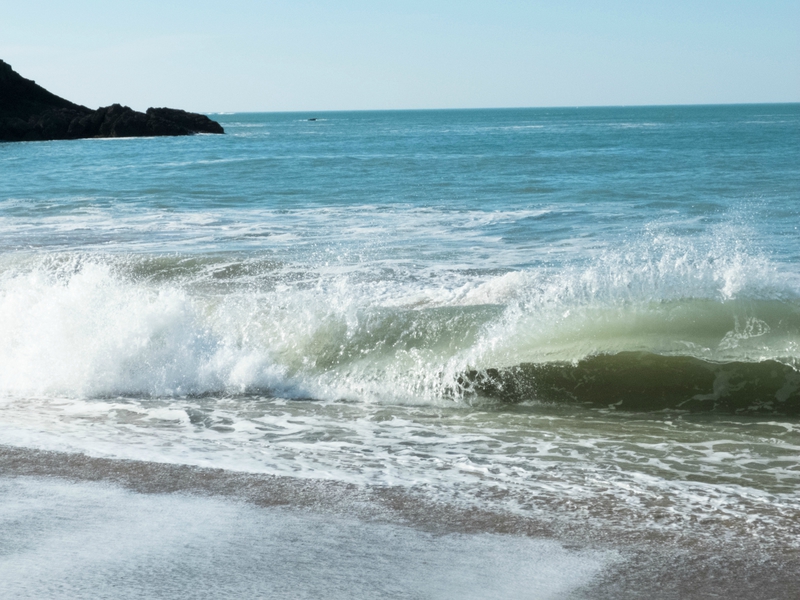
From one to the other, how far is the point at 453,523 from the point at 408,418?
2031mm

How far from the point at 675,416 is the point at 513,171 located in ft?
79.4

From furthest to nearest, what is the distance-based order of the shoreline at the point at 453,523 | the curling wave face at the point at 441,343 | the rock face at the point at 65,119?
the rock face at the point at 65,119
the curling wave face at the point at 441,343
the shoreline at the point at 453,523

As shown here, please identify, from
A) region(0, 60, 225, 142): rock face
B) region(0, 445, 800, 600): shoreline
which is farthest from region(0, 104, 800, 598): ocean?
region(0, 60, 225, 142): rock face

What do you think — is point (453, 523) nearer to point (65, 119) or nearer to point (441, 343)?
point (441, 343)

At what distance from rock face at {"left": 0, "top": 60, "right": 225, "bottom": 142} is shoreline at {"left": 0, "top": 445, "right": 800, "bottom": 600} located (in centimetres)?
7395

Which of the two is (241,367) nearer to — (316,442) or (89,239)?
(316,442)

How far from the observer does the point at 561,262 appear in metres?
12.1

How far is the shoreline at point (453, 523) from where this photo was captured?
10.8ft

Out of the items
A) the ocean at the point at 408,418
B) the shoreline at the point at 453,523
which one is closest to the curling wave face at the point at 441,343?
the ocean at the point at 408,418

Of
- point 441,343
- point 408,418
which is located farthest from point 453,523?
point 441,343

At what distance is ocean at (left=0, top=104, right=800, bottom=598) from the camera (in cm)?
351

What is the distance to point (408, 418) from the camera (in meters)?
5.92

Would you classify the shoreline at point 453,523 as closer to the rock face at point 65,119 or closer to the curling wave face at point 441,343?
the curling wave face at point 441,343

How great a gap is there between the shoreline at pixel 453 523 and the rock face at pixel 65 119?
7395 centimetres
